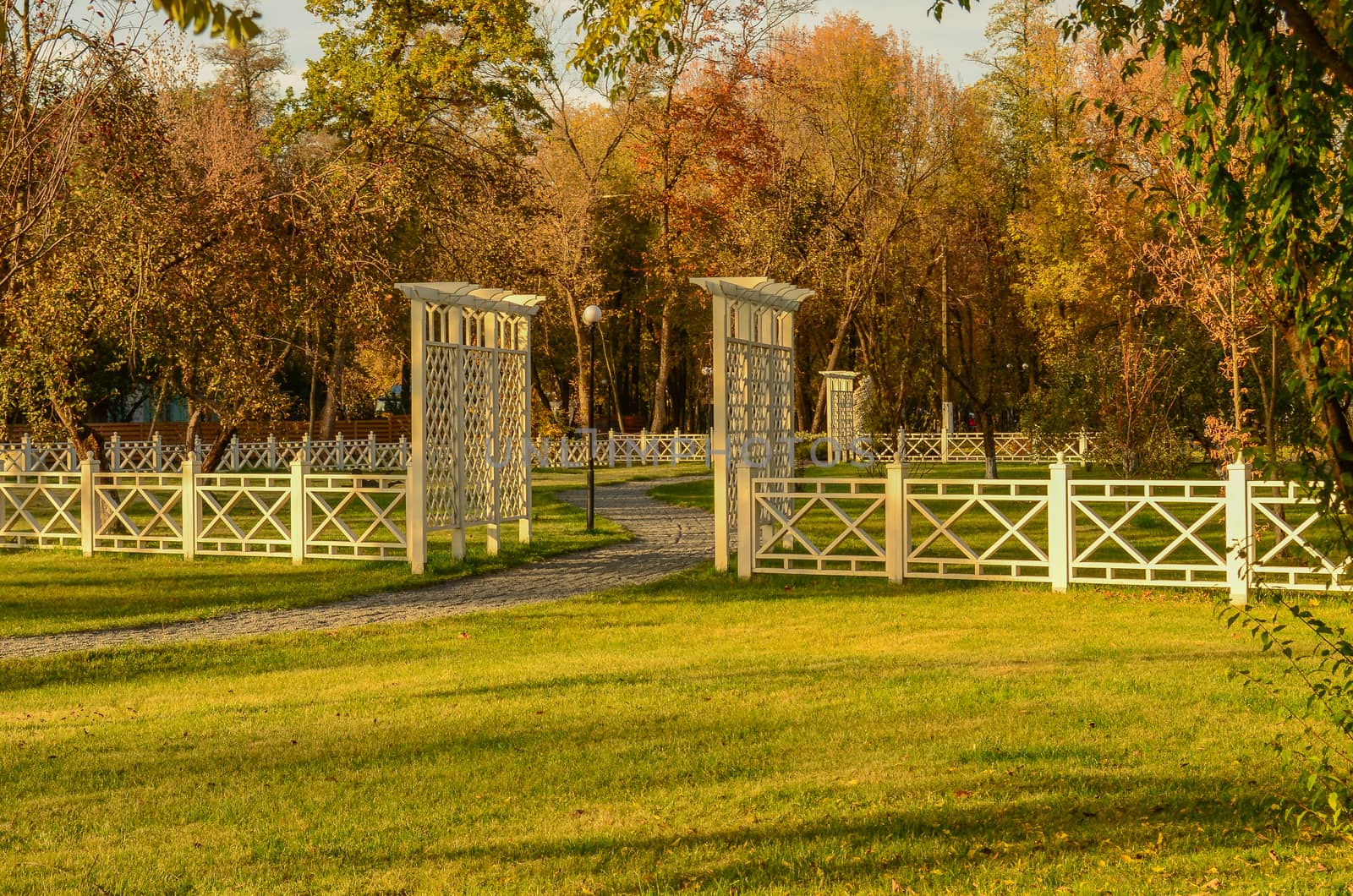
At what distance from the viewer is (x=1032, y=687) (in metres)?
7.44

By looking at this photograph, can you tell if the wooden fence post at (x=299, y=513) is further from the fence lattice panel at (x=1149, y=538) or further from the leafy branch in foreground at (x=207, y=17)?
the leafy branch in foreground at (x=207, y=17)

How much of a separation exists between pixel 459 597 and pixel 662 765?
21.1 ft

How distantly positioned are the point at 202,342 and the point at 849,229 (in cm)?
1880

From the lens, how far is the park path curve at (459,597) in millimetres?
10008

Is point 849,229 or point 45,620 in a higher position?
point 849,229

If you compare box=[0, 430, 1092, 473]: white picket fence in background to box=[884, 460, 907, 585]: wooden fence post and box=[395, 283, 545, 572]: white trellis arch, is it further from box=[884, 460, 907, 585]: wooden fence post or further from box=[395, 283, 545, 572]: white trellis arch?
box=[884, 460, 907, 585]: wooden fence post

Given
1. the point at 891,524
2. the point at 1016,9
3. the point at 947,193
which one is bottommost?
the point at 891,524

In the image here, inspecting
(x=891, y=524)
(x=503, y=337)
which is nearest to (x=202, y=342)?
(x=503, y=337)

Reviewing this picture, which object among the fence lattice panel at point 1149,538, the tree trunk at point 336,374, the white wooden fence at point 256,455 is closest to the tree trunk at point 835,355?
the fence lattice panel at point 1149,538

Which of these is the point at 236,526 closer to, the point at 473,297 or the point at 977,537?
the point at 473,297

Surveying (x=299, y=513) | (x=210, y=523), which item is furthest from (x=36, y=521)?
(x=299, y=513)

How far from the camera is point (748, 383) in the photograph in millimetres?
14094

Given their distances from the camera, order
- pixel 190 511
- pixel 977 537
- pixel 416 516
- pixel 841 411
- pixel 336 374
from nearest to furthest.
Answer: pixel 416 516 < pixel 190 511 < pixel 977 537 < pixel 336 374 < pixel 841 411

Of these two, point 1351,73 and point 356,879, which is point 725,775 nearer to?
point 356,879
